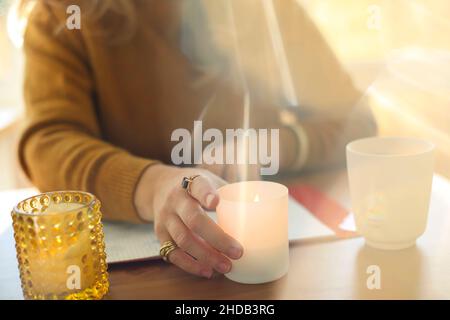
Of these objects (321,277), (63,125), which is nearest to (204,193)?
(321,277)

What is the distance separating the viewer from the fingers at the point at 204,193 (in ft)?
1.66

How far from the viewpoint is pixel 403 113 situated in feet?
3.56

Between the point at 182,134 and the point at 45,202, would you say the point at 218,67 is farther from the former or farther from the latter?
the point at 45,202

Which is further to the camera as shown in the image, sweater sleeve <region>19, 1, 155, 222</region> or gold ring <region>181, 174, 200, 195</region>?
sweater sleeve <region>19, 1, 155, 222</region>

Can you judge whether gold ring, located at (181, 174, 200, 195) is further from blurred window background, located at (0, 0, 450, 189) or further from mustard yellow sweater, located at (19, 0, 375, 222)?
blurred window background, located at (0, 0, 450, 189)

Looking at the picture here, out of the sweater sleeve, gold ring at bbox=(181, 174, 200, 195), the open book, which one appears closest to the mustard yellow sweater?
the sweater sleeve

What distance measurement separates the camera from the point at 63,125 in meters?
0.88

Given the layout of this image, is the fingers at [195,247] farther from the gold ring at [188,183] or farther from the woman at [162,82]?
the woman at [162,82]

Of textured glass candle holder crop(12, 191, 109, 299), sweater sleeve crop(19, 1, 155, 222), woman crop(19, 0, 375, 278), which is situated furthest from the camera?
woman crop(19, 0, 375, 278)

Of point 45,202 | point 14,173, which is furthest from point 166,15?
point 14,173

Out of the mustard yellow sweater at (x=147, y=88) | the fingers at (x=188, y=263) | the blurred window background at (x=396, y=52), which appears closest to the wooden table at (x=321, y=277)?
the fingers at (x=188, y=263)

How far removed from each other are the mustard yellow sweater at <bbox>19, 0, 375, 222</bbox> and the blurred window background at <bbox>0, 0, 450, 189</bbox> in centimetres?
6

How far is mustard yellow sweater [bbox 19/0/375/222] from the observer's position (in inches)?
34.7
